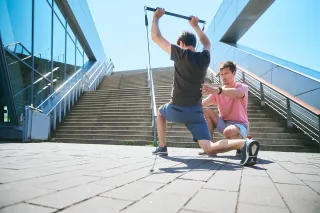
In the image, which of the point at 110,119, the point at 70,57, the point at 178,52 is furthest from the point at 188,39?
the point at 70,57

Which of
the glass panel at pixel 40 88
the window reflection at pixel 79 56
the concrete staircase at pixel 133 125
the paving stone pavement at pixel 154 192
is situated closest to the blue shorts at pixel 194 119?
the paving stone pavement at pixel 154 192

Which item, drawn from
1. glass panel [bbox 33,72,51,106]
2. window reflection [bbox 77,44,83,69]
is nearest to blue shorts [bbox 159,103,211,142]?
glass panel [bbox 33,72,51,106]

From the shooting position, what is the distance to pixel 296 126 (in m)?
5.56

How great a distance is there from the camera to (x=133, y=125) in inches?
275

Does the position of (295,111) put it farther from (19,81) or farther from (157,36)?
(19,81)

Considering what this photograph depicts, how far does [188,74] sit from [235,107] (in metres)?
0.92

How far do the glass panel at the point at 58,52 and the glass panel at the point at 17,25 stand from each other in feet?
6.57

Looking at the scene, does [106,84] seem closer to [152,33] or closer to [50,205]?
[152,33]

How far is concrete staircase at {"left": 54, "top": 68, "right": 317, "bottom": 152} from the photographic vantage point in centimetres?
527

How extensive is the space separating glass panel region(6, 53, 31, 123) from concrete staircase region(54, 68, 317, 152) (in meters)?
1.32

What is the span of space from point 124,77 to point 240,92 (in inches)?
465

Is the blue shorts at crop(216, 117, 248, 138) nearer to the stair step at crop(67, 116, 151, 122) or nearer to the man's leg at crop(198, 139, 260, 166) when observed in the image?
the man's leg at crop(198, 139, 260, 166)

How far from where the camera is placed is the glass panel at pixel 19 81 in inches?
260

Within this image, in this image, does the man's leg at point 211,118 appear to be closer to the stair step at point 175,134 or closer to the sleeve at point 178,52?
the sleeve at point 178,52
